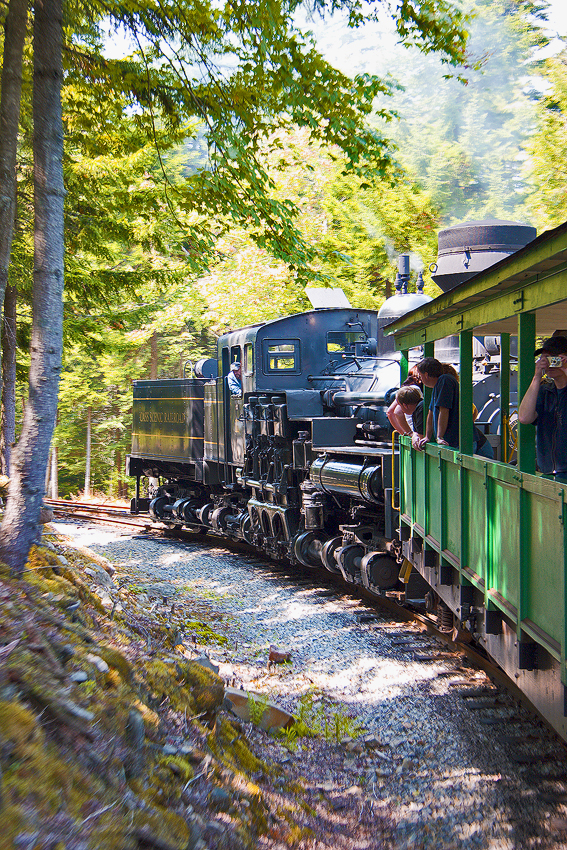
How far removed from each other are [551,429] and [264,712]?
8.92 ft

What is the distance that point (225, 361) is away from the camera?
12836 millimetres

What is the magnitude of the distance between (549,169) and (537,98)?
5.51 feet

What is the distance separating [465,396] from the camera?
480 cm

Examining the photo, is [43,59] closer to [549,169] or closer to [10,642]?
[10,642]

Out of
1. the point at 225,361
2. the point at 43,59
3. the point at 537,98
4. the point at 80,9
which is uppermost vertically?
the point at 537,98

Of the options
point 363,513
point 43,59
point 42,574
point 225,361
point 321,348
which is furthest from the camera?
point 225,361

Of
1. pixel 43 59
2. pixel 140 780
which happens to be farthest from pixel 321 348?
pixel 140 780

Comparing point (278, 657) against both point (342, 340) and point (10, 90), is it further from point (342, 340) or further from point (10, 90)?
point (342, 340)

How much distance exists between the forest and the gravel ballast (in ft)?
7.98

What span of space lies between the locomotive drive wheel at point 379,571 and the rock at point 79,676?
4736 mm

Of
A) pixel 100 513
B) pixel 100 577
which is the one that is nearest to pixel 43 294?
pixel 100 577

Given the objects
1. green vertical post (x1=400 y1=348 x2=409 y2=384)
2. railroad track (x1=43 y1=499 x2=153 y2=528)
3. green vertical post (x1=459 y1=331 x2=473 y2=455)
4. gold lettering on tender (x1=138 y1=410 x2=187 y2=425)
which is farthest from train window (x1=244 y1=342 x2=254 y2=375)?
green vertical post (x1=459 y1=331 x2=473 y2=455)

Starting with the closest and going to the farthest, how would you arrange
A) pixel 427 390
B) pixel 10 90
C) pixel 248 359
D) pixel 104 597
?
1. pixel 104 597
2. pixel 10 90
3. pixel 427 390
4. pixel 248 359

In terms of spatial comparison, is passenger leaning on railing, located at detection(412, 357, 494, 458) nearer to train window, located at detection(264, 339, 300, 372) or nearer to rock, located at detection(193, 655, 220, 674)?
rock, located at detection(193, 655, 220, 674)
